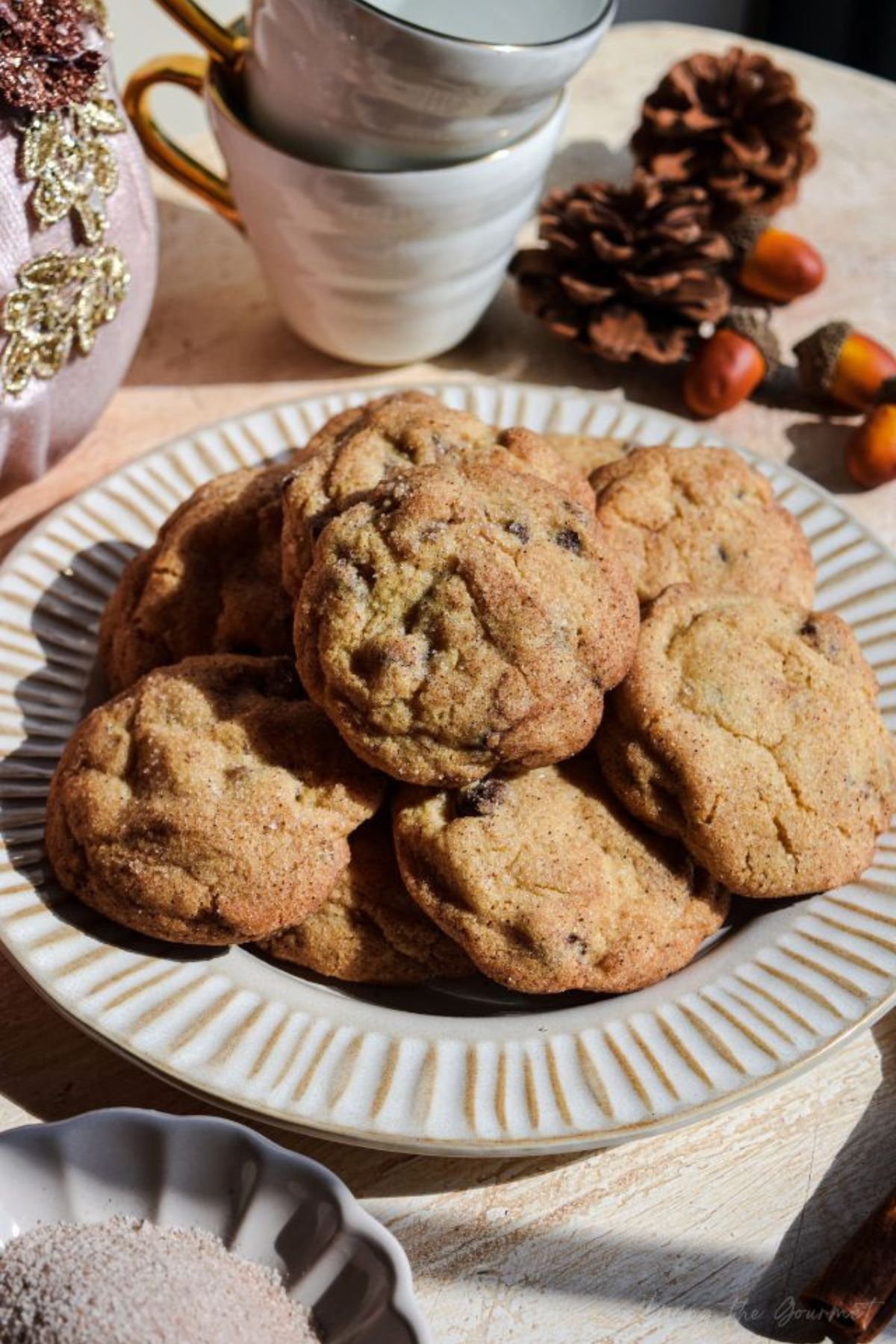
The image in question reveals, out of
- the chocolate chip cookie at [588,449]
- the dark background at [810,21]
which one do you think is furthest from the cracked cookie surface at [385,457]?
the dark background at [810,21]

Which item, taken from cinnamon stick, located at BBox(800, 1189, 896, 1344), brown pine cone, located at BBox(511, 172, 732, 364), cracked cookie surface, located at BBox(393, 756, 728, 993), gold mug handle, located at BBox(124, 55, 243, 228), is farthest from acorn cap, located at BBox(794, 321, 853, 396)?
cinnamon stick, located at BBox(800, 1189, 896, 1344)

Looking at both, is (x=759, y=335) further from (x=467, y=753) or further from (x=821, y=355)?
(x=467, y=753)

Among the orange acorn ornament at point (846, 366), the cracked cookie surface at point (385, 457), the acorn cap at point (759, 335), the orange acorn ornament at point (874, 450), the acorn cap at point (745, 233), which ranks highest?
the cracked cookie surface at point (385, 457)

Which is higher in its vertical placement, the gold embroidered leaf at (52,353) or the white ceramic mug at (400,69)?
the white ceramic mug at (400,69)

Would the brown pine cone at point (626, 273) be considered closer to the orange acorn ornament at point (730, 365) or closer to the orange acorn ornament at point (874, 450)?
the orange acorn ornament at point (730, 365)

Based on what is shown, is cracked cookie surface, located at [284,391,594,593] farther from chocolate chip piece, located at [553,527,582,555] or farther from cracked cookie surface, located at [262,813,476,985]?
cracked cookie surface, located at [262,813,476,985]

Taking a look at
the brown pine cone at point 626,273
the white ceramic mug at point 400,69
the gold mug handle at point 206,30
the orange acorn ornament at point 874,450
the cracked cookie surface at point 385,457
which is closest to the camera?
the cracked cookie surface at point 385,457

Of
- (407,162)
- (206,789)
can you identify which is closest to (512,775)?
(206,789)
